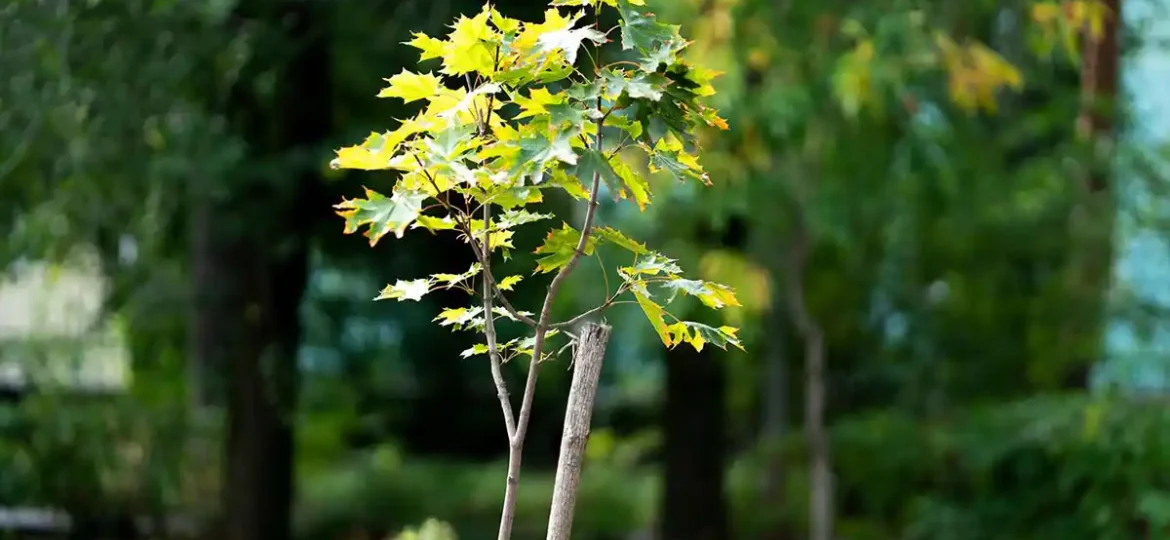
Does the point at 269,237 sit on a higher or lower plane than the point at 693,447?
higher

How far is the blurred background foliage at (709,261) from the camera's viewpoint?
6.04m

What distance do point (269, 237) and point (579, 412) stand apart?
4963 millimetres

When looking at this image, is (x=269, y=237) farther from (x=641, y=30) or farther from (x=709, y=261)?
(x=641, y=30)

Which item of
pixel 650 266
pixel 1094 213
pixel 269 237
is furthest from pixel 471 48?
pixel 1094 213

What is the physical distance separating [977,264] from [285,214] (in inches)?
212

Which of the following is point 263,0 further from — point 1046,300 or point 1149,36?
point 1149,36

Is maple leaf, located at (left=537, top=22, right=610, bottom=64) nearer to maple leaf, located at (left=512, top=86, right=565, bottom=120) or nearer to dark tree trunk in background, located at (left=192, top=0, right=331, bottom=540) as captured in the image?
maple leaf, located at (left=512, top=86, right=565, bottom=120)

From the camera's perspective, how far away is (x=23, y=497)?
28.0 feet

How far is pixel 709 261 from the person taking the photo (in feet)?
22.8

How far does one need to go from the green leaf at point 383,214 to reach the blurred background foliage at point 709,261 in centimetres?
269

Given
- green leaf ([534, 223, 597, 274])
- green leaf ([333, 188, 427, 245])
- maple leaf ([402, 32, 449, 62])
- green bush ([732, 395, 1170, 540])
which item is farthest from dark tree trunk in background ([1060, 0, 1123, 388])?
green leaf ([333, 188, 427, 245])

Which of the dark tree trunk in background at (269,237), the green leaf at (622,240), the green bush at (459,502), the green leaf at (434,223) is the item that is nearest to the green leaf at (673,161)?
the green leaf at (622,240)

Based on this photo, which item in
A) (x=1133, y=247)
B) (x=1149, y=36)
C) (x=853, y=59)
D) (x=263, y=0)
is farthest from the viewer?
(x=1149, y=36)

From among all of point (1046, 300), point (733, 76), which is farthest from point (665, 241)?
point (1046, 300)
